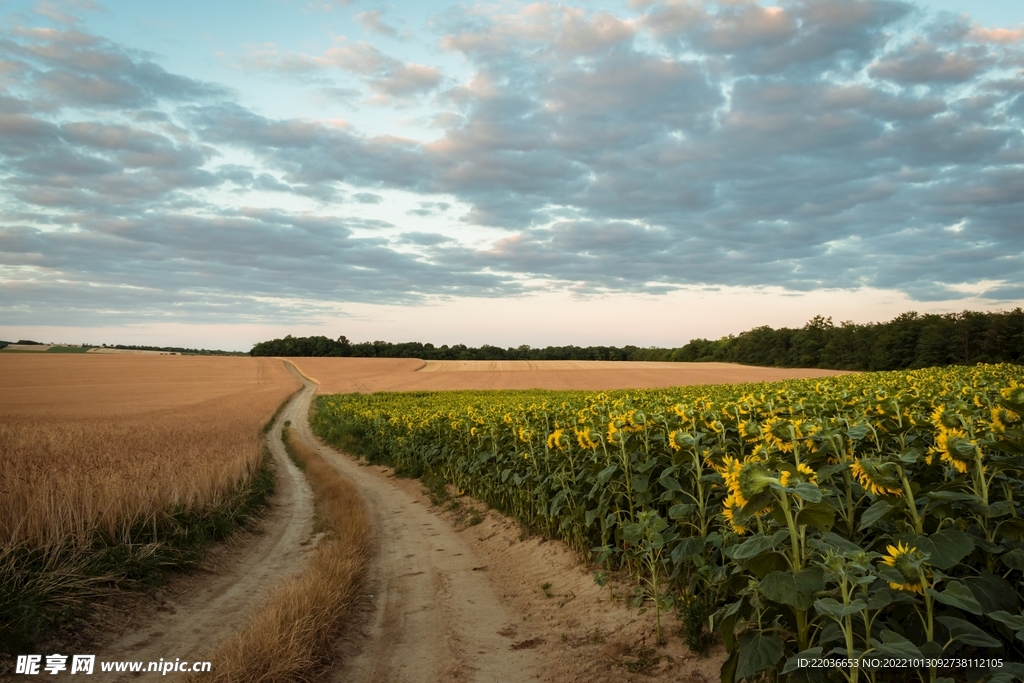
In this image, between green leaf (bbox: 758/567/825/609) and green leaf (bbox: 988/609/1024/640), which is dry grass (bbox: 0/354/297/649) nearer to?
green leaf (bbox: 758/567/825/609)

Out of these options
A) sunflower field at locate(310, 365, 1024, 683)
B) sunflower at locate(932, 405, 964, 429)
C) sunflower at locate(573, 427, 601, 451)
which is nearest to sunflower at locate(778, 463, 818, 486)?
sunflower field at locate(310, 365, 1024, 683)

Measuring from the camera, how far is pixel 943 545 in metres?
3.10

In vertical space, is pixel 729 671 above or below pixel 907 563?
below

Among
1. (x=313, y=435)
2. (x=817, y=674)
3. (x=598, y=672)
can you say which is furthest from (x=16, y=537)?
(x=313, y=435)

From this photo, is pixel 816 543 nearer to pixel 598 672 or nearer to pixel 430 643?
pixel 598 672

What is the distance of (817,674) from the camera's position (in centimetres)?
338

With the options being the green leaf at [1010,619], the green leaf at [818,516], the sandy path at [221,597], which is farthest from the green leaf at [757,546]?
the sandy path at [221,597]

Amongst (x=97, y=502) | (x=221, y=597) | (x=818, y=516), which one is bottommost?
(x=221, y=597)

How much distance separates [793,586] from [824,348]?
105884 mm

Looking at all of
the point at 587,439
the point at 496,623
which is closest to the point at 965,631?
the point at 587,439

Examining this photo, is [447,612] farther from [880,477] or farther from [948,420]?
[948,420]

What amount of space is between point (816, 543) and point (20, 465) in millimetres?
11401

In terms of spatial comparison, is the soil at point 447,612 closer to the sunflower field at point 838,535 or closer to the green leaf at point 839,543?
the sunflower field at point 838,535

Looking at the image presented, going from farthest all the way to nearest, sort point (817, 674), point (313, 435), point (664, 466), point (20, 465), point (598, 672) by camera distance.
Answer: point (313, 435) < point (20, 465) < point (664, 466) < point (598, 672) < point (817, 674)
